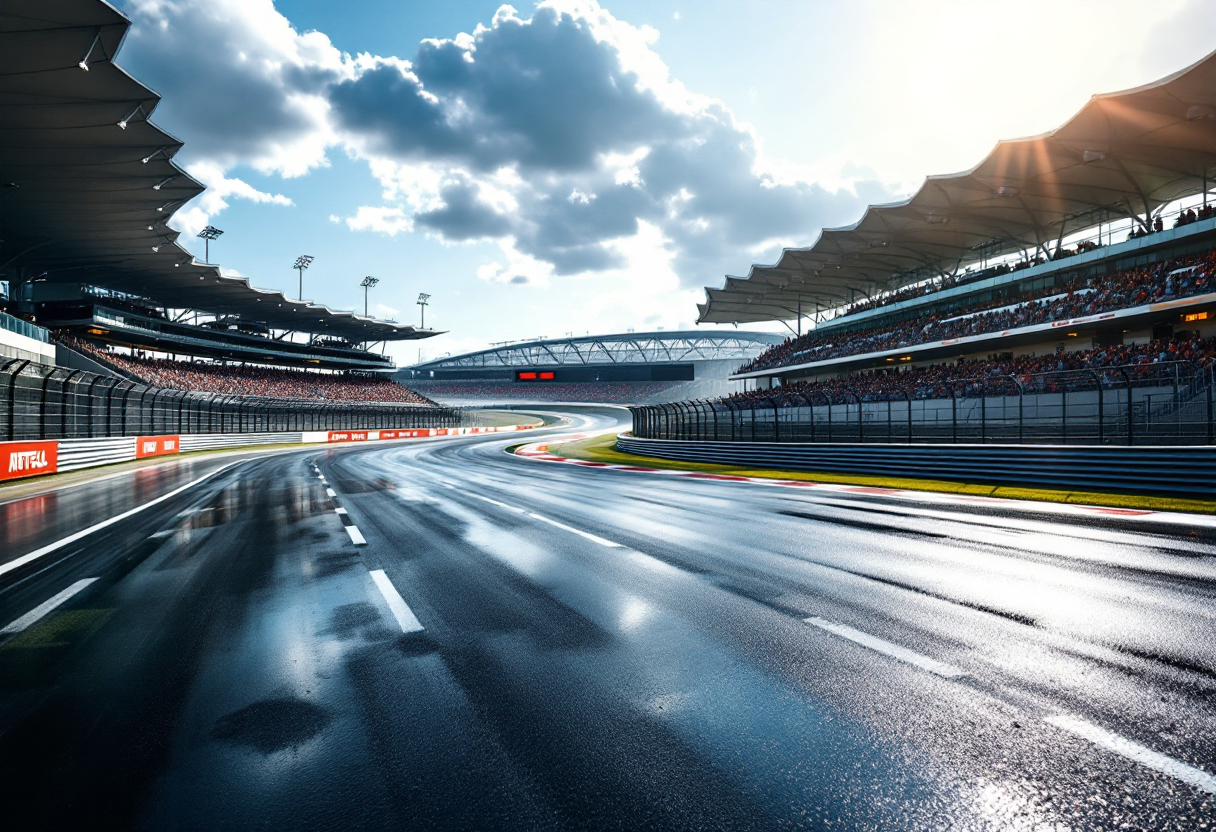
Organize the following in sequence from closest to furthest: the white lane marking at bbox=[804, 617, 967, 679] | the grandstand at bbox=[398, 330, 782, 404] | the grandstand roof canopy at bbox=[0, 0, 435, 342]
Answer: the white lane marking at bbox=[804, 617, 967, 679] < the grandstand roof canopy at bbox=[0, 0, 435, 342] < the grandstand at bbox=[398, 330, 782, 404]

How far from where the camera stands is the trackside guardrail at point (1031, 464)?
11453 mm

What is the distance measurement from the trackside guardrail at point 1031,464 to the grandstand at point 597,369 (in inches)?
3044

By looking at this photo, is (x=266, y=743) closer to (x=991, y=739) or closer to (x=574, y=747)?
(x=574, y=747)

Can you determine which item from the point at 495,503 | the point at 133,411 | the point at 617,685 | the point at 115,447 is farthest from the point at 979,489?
the point at 133,411

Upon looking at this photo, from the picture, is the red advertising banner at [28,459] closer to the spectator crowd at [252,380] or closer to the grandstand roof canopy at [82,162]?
the grandstand roof canopy at [82,162]

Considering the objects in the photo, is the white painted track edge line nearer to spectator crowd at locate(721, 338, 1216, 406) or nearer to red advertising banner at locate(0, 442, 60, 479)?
spectator crowd at locate(721, 338, 1216, 406)

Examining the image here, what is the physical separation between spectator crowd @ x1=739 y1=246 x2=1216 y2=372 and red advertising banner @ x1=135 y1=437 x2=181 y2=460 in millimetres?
42701

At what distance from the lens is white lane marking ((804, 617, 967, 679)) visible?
3.53 meters

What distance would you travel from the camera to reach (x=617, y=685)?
11.2 ft

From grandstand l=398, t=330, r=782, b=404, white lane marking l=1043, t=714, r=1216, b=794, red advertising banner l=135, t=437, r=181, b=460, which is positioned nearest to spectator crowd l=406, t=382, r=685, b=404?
grandstand l=398, t=330, r=782, b=404

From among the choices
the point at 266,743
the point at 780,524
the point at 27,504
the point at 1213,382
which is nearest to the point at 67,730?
the point at 266,743

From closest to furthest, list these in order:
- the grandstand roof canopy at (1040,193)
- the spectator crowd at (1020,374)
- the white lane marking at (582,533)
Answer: the white lane marking at (582,533)
the spectator crowd at (1020,374)
the grandstand roof canopy at (1040,193)

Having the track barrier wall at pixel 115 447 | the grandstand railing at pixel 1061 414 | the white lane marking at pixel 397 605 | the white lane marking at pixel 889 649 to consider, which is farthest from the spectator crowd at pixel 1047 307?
the track barrier wall at pixel 115 447

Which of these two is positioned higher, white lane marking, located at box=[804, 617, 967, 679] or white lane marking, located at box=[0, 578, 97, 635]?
white lane marking, located at box=[804, 617, 967, 679]
